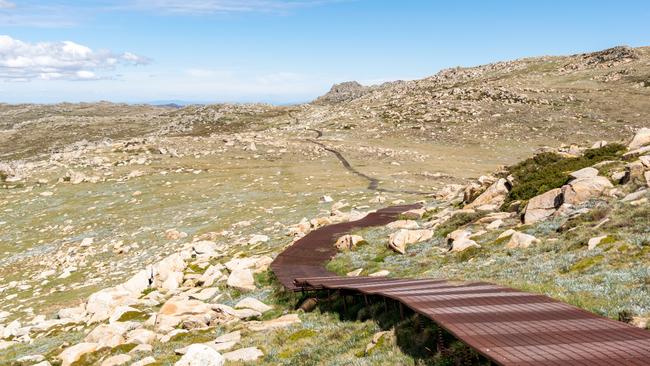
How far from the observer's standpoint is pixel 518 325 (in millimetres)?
9078

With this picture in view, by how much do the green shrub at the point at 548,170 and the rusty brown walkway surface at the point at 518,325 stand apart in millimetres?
12817

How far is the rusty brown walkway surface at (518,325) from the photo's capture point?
731 cm

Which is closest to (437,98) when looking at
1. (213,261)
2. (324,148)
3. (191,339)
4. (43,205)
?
(324,148)

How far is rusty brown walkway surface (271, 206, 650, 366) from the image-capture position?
731cm

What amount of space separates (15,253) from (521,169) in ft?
118

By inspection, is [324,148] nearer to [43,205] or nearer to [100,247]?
[43,205]

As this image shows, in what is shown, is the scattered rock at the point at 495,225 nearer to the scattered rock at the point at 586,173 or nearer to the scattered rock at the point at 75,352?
the scattered rock at the point at 586,173

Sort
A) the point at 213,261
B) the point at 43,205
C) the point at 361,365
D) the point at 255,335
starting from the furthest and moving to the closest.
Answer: the point at 43,205 → the point at 213,261 → the point at 255,335 → the point at 361,365

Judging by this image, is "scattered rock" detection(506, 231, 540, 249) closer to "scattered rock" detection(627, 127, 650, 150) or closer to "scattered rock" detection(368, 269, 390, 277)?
"scattered rock" detection(368, 269, 390, 277)

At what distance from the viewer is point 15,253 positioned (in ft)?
112

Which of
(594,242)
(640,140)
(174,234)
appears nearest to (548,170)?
(640,140)

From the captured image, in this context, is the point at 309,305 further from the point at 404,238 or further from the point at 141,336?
the point at 404,238

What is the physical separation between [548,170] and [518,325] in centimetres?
2023

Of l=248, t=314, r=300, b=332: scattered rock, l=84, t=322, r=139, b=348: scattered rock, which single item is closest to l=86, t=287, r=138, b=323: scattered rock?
l=84, t=322, r=139, b=348: scattered rock
